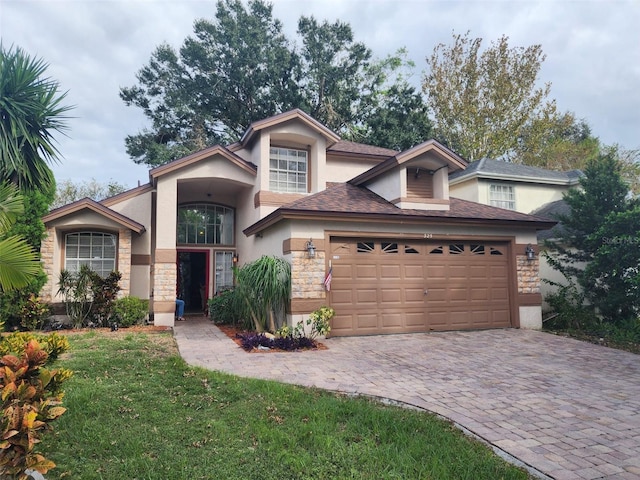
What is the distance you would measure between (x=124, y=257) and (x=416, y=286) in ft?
28.1

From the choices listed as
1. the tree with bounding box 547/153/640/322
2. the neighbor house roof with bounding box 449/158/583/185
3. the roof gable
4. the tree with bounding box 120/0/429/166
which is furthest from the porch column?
the tree with bounding box 120/0/429/166

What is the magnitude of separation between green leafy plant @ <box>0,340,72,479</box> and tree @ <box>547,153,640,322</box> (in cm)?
1217

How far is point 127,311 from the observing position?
37.9ft

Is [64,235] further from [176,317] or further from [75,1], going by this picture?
[75,1]

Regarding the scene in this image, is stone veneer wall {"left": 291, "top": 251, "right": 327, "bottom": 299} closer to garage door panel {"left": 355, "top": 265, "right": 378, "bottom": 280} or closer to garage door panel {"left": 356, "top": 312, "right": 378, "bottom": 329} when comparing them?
garage door panel {"left": 355, "top": 265, "right": 378, "bottom": 280}

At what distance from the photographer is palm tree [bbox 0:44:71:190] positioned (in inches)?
382

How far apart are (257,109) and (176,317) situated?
56.2 ft

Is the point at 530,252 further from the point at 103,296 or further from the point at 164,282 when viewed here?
the point at 103,296

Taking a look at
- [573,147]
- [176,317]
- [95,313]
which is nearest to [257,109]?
[176,317]

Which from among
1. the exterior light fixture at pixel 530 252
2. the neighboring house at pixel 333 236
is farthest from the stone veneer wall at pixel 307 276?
the exterior light fixture at pixel 530 252

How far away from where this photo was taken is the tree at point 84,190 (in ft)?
90.6

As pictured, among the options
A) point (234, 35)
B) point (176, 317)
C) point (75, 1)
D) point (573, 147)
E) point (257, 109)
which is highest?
point (234, 35)

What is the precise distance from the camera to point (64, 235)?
Answer: 1228 cm

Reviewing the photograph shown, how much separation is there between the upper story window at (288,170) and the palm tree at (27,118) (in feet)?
19.6
